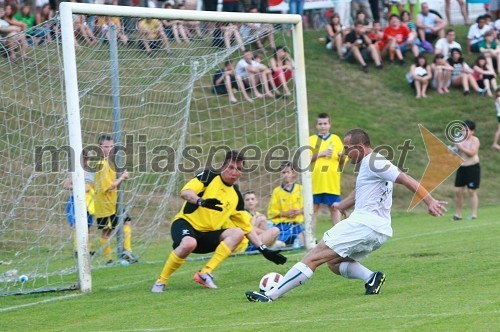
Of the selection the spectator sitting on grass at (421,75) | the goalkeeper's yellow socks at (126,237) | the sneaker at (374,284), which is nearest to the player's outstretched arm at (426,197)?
the sneaker at (374,284)

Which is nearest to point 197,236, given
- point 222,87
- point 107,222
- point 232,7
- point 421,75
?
point 107,222

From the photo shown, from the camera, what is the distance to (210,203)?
1084cm

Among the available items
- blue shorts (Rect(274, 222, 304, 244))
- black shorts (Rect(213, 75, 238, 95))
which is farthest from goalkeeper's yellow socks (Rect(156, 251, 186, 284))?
black shorts (Rect(213, 75, 238, 95))

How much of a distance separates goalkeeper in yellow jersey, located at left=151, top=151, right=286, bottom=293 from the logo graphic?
12623mm

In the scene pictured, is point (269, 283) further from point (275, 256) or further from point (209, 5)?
point (209, 5)

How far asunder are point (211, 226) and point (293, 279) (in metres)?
2.08

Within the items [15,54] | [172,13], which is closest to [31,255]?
[15,54]

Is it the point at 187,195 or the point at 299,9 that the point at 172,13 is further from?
the point at 299,9

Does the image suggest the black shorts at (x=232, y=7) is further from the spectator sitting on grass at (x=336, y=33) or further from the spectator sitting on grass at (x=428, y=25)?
the spectator sitting on grass at (x=428, y=25)

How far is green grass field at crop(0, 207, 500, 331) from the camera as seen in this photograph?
8.02 m

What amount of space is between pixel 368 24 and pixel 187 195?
19830 mm

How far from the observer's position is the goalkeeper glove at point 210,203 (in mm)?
10613

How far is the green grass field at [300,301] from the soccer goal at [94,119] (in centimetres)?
100

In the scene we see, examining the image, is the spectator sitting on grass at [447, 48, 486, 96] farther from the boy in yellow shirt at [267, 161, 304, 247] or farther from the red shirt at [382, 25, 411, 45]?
the boy in yellow shirt at [267, 161, 304, 247]
